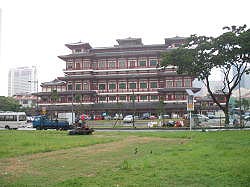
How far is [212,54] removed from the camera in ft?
121

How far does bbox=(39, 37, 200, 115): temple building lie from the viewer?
67.2 m

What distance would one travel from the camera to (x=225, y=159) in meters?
11.5

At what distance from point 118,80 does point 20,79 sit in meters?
74.4

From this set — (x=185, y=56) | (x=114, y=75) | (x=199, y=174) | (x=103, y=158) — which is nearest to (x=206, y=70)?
(x=185, y=56)

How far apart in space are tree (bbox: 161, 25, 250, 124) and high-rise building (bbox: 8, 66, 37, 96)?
323ft

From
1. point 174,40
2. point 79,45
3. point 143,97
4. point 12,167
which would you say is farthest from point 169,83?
point 12,167

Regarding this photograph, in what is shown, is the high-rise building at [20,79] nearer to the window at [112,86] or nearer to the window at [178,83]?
the window at [112,86]

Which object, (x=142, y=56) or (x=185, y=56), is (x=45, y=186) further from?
(x=142, y=56)

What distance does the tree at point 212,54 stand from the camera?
35375 millimetres

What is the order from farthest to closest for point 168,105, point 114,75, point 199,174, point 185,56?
point 114,75, point 168,105, point 185,56, point 199,174

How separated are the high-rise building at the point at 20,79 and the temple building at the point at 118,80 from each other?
59.5 m

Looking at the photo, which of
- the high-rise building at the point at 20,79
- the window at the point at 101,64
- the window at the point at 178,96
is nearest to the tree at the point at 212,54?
the window at the point at 178,96

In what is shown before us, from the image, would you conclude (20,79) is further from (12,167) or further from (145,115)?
(12,167)

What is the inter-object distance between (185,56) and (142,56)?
3181 centimetres
